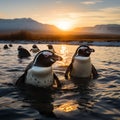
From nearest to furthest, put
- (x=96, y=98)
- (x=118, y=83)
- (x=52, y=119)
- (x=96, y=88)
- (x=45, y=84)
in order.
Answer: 1. (x=52, y=119)
2. (x=96, y=98)
3. (x=45, y=84)
4. (x=96, y=88)
5. (x=118, y=83)

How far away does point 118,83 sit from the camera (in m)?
13.2

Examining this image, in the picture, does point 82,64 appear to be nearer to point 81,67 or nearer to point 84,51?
point 81,67

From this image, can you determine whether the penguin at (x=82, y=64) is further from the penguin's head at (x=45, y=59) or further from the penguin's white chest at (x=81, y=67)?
the penguin's head at (x=45, y=59)

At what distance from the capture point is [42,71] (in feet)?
34.6

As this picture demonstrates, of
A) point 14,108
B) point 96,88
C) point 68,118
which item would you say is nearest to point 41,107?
point 14,108

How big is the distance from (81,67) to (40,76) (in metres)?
3.70

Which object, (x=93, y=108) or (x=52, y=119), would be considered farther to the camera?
(x=93, y=108)

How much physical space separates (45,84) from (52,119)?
318 centimetres

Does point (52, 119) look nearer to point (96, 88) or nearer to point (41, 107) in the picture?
point (41, 107)

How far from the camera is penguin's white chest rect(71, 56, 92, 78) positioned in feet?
46.0

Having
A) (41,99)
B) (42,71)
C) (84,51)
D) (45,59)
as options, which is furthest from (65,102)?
(84,51)

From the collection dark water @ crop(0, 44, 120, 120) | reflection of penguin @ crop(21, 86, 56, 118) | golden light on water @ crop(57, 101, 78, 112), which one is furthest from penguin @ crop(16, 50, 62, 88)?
golden light on water @ crop(57, 101, 78, 112)

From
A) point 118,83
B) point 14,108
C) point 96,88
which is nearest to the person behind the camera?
point 14,108

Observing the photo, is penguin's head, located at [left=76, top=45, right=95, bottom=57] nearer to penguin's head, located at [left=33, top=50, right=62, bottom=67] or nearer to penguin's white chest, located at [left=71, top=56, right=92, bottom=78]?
penguin's white chest, located at [left=71, top=56, right=92, bottom=78]
